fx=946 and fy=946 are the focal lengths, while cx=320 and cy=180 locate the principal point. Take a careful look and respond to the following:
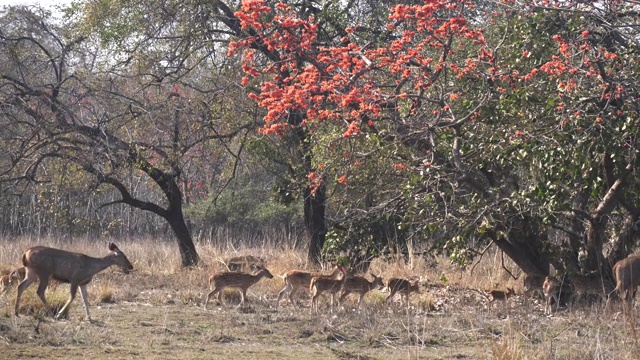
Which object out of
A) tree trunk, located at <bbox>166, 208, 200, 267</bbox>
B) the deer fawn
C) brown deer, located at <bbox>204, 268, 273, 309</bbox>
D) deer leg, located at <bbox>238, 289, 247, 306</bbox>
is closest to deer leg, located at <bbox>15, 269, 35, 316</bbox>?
brown deer, located at <bbox>204, 268, 273, 309</bbox>

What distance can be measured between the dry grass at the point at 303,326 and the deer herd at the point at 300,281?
249 mm

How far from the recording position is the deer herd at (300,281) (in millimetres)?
12969

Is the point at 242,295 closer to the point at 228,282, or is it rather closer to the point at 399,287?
the point at 228,282

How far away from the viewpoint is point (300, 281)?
593 inches

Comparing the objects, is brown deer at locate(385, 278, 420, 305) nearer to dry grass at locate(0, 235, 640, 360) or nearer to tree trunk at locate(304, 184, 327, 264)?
dry grass at locate(0, 235, 640, 360)

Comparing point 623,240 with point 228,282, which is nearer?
point 228,282

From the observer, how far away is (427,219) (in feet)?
46.2

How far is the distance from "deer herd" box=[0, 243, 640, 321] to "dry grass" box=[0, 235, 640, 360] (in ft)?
0.82

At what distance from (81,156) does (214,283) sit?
18.0 feet

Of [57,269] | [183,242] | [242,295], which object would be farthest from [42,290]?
[183,242]

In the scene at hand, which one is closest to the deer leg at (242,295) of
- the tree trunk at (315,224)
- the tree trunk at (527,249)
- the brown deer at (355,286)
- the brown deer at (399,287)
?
the brown deer at (355,286)

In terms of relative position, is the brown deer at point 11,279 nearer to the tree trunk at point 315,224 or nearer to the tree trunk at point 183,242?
the tree trunk at point 183,242

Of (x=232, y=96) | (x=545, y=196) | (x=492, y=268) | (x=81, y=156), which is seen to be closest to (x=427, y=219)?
(x=545, y=196)

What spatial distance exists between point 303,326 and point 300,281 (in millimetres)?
2546
